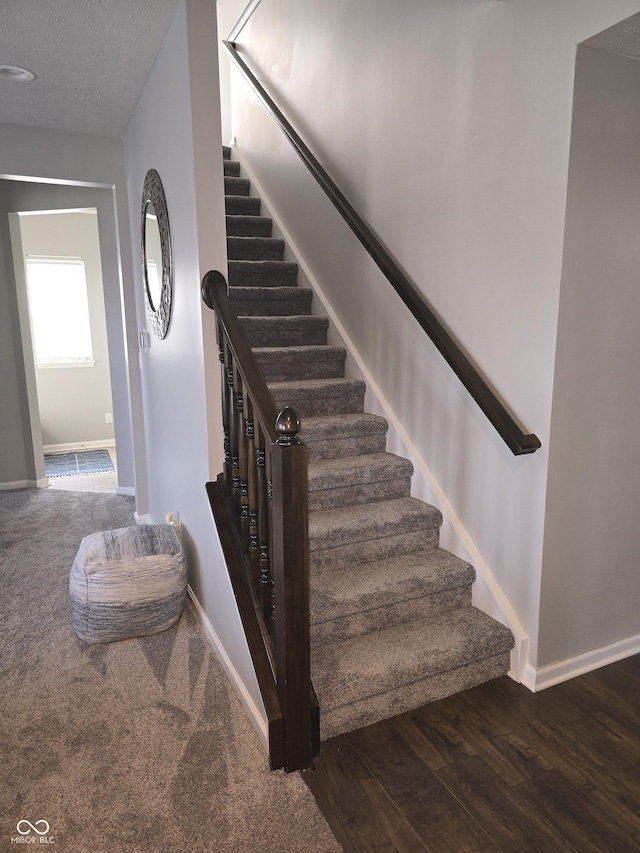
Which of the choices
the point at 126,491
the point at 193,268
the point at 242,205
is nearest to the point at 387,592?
the point at 193,268

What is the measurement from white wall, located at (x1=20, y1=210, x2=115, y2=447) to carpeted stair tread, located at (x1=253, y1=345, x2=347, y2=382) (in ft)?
12.4

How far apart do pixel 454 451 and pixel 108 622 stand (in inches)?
64.9

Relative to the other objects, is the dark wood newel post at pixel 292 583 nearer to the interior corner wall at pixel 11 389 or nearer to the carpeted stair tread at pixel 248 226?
the carpeted stair tread at pixel 248 226

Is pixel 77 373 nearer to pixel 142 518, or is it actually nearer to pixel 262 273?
pixel 142 518

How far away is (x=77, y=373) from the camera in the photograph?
6344 mm

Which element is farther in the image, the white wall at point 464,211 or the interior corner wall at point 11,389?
the interior corner wall at point 11,389

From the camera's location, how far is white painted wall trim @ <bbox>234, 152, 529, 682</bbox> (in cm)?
223

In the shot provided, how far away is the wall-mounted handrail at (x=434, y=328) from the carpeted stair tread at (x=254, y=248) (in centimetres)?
68

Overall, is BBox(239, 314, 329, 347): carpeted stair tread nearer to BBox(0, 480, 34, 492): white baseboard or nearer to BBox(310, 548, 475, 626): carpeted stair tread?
BBox(310, 548, 475, 626): carpeted stair tread

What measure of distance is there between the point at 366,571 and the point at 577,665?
0.88 meters

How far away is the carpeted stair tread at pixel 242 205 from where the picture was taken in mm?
4277

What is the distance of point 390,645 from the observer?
86.0 inches

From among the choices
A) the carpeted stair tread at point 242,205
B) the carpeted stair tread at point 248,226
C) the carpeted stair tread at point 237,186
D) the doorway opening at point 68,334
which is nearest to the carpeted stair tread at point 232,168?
the carpeted stair tread at point 237,186

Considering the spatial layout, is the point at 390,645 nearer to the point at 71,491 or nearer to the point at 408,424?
the point at 408,424
